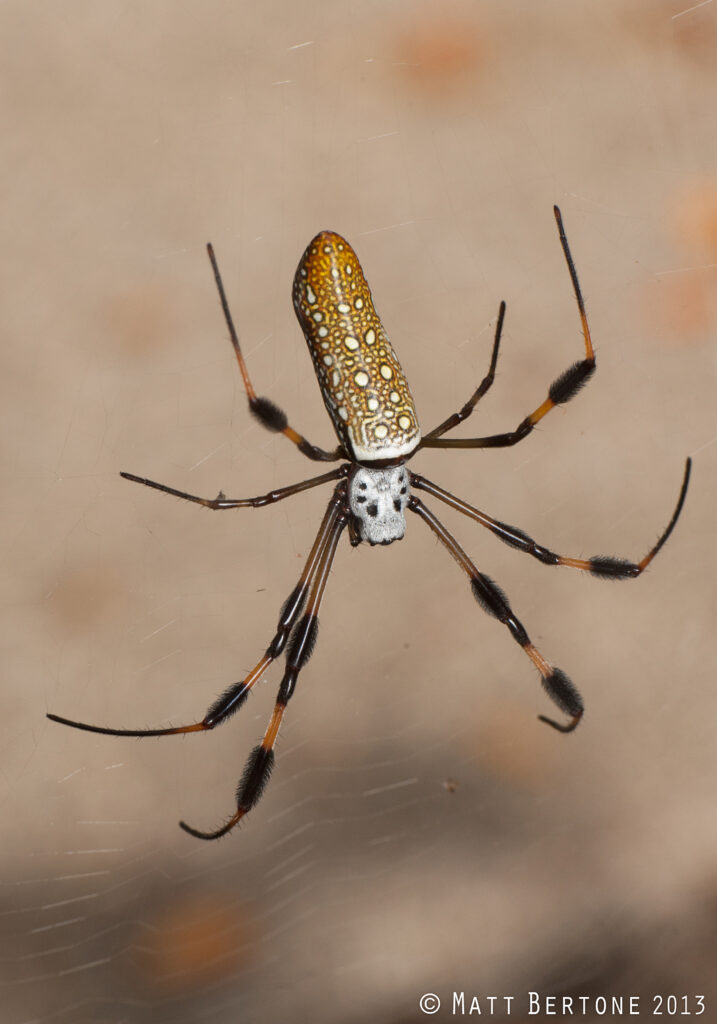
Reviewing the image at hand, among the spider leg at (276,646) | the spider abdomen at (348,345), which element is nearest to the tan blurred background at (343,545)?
the spider leg at (276,646)

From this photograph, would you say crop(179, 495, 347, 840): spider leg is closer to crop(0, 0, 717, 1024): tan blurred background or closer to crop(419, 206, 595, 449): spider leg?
crop(419, 206, 595, 449): spider leg

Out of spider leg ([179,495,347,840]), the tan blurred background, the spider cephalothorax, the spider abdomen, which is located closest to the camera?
the spider abdomen

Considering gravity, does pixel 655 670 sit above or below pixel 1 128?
below

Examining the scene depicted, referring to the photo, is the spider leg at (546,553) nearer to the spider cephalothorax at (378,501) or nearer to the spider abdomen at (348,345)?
the spider cephalothorax at (378,501)

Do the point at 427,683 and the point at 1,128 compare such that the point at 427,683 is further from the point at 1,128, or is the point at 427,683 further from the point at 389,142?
the point at 1,128

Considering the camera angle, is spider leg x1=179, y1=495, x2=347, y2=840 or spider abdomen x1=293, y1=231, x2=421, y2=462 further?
spider leg x1=179, y1=495, x2=347, y2=840

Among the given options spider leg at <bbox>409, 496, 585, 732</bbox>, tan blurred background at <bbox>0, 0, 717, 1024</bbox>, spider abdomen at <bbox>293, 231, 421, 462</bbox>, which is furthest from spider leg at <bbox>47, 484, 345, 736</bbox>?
tan blurred background at <bbox>0, 0, 717, 1024</bbox>

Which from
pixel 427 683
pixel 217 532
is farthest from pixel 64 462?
pixel 427 683
